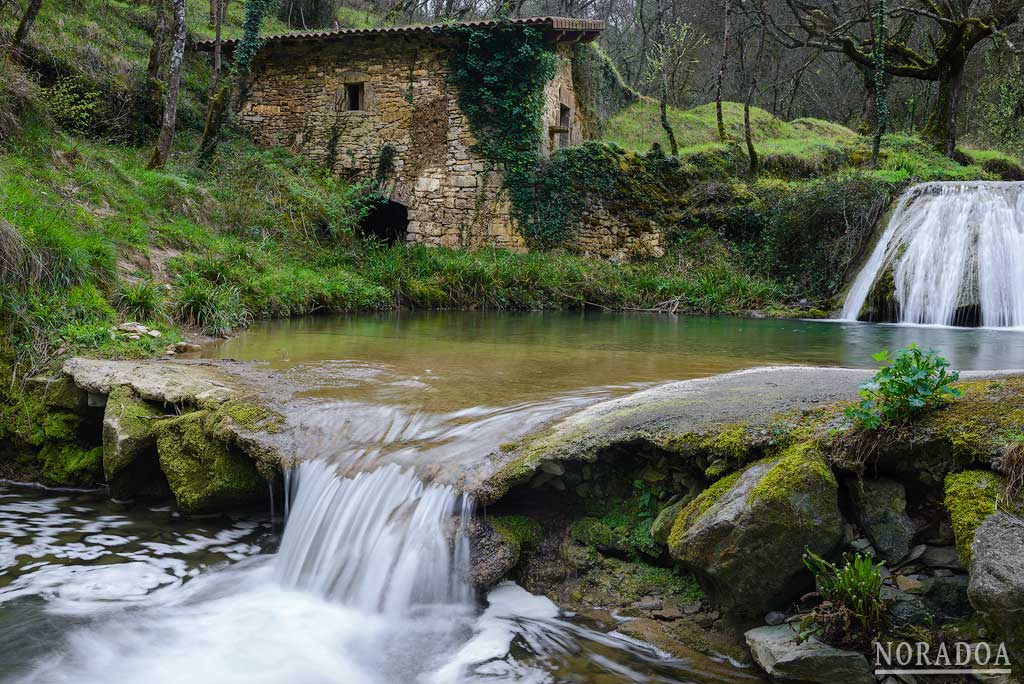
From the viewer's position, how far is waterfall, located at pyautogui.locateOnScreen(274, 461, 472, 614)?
371 centimetres

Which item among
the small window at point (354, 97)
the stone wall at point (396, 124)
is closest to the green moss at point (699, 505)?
the stone wall at point (396, 124)

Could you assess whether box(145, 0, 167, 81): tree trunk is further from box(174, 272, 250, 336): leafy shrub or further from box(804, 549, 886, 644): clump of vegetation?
box(804, 549, 886, 644): clump of vegetation

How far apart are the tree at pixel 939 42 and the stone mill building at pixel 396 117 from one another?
317 inches

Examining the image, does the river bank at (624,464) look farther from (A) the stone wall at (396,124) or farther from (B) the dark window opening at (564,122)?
(B) the dark window opening at (564,122)

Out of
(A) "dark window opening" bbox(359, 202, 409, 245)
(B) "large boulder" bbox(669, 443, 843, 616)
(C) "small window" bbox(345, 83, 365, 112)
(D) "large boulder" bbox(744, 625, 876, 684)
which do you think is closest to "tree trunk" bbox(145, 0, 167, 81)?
(C) "small window" bbox(345, 83, 365, 112)

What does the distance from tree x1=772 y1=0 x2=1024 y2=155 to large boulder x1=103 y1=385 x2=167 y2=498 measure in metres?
19.8

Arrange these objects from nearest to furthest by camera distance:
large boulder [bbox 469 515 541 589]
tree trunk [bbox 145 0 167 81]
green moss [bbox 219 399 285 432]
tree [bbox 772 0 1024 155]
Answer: large boulder [bbox 469 515 541 589] < green moss [bbox 219 399 285 432] < tree trunk [bbox 145 0 167 81] < tree [bbox 772 0 1024 155]

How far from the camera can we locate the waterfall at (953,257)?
12.3 metres

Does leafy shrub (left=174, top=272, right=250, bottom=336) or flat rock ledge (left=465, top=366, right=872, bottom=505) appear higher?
leafy shrub (left=174, top=272, right=250, bottom=336)

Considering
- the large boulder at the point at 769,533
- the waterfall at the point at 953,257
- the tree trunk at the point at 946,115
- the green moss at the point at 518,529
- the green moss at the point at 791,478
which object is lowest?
the green moss at the point at 518,529

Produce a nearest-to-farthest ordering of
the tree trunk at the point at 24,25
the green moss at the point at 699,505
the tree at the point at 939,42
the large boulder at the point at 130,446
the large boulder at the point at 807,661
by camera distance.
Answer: the large boulder at the point at 807,661 → the green moss at the point at 699,505 → the large boulder at the point at 130,446 → the tree trunk at the point at 24,25 → the tree at the point at 939,42

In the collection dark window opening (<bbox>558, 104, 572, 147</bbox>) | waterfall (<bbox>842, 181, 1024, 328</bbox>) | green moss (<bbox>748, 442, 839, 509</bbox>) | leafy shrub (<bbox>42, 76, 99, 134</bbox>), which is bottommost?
green moss (<bbox>748, 442, 839, 509</bbox>)

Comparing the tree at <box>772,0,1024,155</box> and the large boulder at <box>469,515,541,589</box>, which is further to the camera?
the tree at <box>772,0,1024,155</box>

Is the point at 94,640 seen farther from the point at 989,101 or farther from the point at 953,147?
the point at 989,101
